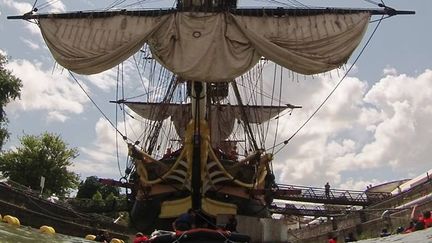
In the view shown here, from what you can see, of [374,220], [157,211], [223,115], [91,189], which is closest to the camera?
[157,211]

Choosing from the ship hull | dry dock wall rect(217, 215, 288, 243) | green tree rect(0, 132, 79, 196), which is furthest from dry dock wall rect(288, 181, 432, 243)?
green tree rect(0, 132, 79, 196)

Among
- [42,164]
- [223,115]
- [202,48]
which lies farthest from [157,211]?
[42,164]

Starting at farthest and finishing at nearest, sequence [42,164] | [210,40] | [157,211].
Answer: [42,164], [157,211], [210,40]

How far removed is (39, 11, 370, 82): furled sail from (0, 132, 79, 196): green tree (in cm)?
3014

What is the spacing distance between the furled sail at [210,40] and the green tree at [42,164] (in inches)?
1187

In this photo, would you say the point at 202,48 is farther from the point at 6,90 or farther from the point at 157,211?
the point at 6,90

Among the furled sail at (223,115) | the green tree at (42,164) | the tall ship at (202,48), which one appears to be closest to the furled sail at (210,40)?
the tall ship at (202,48)

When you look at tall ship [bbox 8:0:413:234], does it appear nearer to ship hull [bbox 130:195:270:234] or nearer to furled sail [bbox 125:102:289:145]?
ship hull [bbox 130:195:270:234]

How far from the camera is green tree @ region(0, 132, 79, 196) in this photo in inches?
1783

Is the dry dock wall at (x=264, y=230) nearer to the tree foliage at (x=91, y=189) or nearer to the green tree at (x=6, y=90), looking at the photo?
the green tree at (x=6, y=90)

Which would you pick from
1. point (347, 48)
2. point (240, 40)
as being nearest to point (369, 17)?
point (347, 48)

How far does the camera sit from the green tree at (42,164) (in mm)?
45281

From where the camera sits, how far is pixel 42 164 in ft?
151

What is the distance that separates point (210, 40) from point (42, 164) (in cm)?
3362
